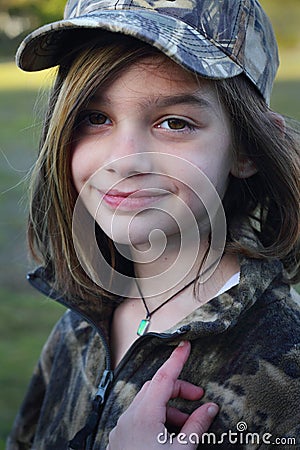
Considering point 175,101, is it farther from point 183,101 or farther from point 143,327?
point 143,327

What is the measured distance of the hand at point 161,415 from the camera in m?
1.40

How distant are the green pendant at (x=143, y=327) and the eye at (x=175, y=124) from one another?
46cm

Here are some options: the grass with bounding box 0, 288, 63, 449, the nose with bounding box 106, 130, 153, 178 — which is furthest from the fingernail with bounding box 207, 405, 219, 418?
the grass with bounding box 0, 288, 63, 449

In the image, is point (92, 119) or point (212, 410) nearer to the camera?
point (212, 410)

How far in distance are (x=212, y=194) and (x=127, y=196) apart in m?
0.18

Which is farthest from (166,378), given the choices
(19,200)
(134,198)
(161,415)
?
(19,200)

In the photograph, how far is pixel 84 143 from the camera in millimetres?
1605

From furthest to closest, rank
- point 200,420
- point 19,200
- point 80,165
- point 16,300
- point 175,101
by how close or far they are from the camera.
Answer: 1. point 16,300
2. point 19,200
3. point 80,165
4. point 175,101
5. point 200,420

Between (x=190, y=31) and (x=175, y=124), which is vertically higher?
(x=190, y=31)

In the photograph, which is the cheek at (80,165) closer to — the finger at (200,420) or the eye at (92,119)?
the eye at (92,119)

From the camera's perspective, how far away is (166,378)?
1.43 m

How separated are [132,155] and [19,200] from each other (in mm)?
1067

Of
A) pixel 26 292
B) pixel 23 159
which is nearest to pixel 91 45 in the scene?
pixel 26 292

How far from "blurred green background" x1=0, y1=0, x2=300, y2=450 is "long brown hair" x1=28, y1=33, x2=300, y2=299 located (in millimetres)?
121
